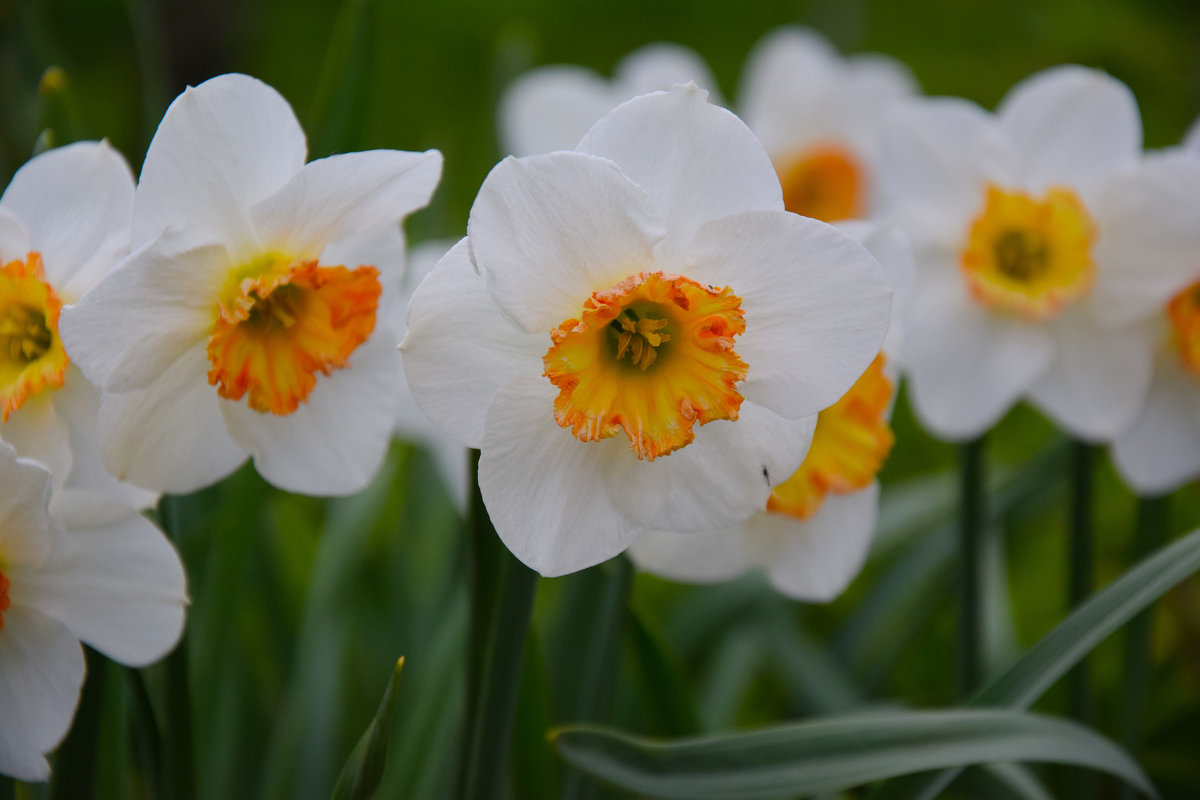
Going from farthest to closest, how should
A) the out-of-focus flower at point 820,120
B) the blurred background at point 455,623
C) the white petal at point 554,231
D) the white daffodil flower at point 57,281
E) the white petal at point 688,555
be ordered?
1. the out-of-focus flower at point 820,120
2. the blurred background at point 455,623
3. the white petal at point 688,555
4. the white daffodil flower at point 57,281
5. the white petal at point 554,231

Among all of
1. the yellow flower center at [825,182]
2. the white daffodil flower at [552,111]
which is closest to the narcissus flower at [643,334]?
the white daffodil flower at [552,111]

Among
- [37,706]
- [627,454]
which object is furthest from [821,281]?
[37,706]

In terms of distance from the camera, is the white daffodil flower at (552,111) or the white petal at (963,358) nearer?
the white petal at (963,358)

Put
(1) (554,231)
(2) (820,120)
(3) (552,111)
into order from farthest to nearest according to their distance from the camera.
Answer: (2) (820,120) → (3) (552,111) → (1) (554,231)

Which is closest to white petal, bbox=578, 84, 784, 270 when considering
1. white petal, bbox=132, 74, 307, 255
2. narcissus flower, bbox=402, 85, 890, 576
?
narcissus flower, bbox=402, 85, 890, 576

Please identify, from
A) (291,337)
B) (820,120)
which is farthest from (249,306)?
(820,120)

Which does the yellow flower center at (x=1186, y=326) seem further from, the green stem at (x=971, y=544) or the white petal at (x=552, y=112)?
the white petal at (x=552, y=112)

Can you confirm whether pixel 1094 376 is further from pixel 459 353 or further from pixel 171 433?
pixel 171 433
